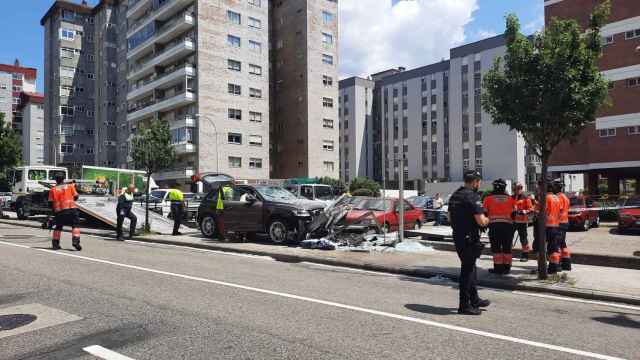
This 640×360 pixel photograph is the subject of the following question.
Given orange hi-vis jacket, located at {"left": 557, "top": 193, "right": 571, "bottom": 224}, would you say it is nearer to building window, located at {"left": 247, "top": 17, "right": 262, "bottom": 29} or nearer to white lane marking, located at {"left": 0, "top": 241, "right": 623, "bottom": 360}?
white lane marking, located at {"left": 0, "top": 241, "right": 623, "bottom": 360}

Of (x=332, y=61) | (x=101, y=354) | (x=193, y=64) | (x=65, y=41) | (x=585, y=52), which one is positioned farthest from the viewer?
(x=65, y=41)

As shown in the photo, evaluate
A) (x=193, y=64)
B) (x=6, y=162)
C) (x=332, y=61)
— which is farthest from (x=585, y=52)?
(x=332, y=61)

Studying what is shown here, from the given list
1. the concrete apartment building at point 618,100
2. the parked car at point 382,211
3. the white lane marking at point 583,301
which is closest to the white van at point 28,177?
the parked car at point 382,211

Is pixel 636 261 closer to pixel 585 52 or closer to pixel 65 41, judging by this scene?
pixel 585 52

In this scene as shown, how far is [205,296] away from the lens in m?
6.68

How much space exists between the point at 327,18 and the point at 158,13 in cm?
2152

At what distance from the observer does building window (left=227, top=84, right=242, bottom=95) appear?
54.7m

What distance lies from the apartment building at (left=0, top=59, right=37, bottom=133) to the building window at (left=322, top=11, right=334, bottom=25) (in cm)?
7727

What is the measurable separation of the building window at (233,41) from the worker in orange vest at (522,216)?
160 feet

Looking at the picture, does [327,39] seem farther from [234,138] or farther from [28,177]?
[28,177]

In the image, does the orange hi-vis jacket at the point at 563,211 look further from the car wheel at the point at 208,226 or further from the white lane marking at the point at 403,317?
the car wheel at the point at 208,226

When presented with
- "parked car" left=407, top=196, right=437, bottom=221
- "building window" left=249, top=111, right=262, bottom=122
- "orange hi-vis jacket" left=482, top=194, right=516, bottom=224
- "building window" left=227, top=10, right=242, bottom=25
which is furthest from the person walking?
"building window" left=227, top=10, right=242, bottom=25

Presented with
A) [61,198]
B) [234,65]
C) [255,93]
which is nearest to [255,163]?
[255,93]

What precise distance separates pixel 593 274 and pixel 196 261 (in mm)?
8101
